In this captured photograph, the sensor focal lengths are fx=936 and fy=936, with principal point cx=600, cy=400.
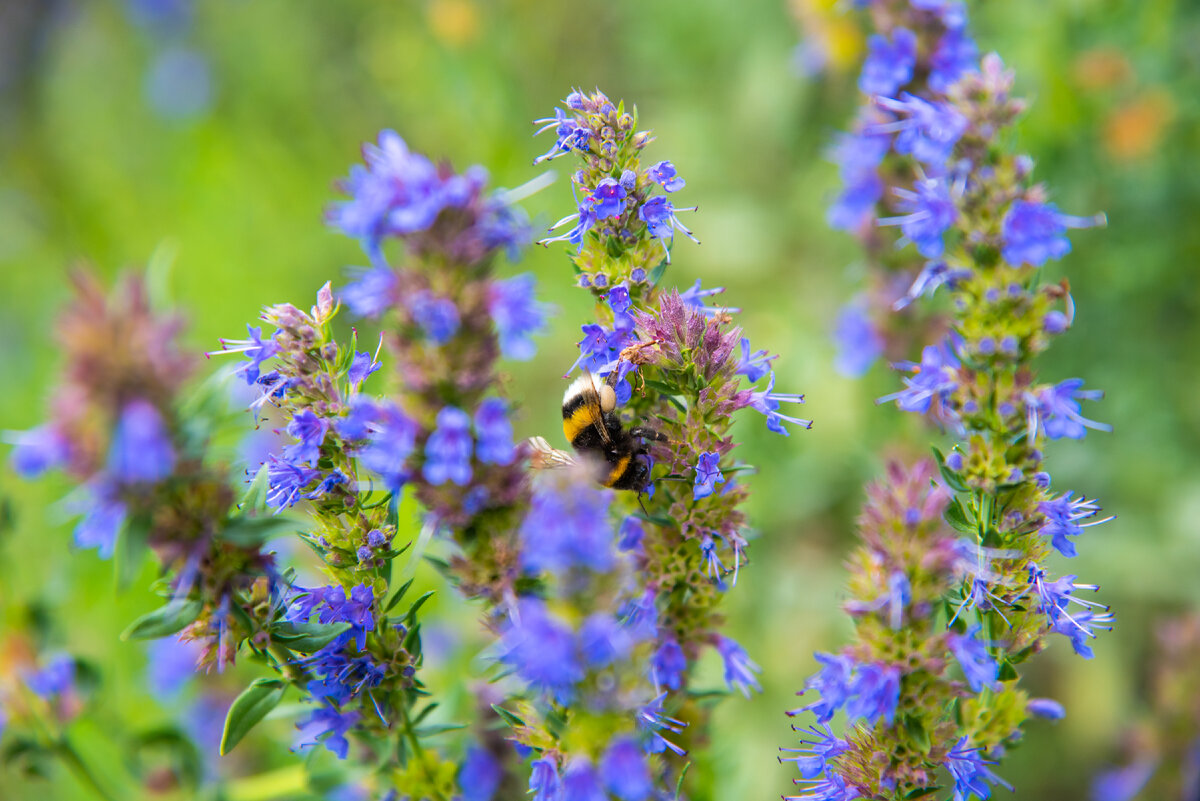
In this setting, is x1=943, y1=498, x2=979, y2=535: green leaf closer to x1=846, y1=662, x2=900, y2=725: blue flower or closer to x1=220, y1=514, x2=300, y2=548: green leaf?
x1=846, y1=662, x2=900, y2=725: blue flower

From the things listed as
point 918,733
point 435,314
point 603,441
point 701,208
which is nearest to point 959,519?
point 918,733

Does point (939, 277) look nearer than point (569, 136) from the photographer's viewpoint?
No

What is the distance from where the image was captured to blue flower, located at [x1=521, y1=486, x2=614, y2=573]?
1586 mm

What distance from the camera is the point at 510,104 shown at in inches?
252

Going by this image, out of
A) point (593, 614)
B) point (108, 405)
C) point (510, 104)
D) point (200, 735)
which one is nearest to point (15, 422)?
point (200, 735)

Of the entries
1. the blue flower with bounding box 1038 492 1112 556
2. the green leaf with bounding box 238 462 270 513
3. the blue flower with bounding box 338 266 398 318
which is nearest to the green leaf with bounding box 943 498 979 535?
the blue flower with bounding box 1038 492 1112 556

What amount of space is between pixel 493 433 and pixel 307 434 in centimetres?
59

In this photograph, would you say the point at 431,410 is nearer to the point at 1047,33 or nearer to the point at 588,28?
the point at 1047,33

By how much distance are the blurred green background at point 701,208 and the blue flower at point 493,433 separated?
1.09 meters

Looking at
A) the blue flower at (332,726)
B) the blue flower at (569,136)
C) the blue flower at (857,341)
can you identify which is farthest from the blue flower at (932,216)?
the blue flower at (332,726)

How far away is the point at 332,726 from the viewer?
2.29 meters

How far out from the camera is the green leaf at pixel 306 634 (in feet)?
6.83

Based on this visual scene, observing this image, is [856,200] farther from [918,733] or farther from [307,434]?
[307,434]

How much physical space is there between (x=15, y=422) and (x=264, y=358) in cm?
574
